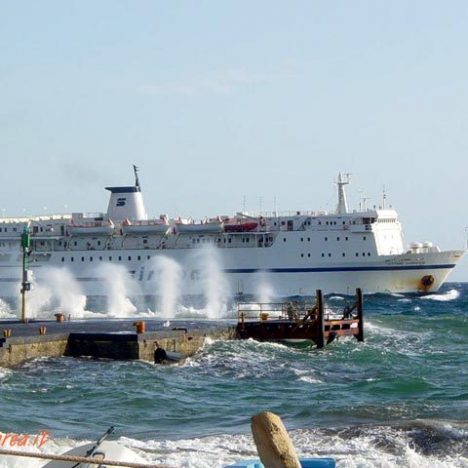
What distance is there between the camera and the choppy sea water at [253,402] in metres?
18.4

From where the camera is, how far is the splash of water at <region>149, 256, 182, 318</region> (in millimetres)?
77562

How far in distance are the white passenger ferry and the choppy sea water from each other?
125ft

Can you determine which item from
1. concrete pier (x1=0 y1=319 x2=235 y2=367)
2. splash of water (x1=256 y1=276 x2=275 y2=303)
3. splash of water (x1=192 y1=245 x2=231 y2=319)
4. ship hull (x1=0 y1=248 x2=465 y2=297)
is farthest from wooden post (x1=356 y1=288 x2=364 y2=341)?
ship hull (x1=0 y1=248 x2=465 y2=297)

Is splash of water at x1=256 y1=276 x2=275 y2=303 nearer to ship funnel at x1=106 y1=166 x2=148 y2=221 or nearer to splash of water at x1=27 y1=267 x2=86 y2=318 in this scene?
splash of water at x1=27 y1=267 x2=86 y2=318

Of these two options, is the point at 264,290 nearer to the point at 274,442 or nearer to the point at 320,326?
the point at 320,326

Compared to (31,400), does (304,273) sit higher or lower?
higher

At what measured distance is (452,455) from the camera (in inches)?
710

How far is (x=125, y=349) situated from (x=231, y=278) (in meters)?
46.6

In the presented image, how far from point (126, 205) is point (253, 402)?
213 ft

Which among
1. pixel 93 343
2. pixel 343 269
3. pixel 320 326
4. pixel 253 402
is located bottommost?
pixel 253 402

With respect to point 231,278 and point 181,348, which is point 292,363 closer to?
point 181,348

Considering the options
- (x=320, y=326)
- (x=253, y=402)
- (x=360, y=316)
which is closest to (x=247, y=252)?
(x=360, y=316)

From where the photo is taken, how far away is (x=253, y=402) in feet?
79.6

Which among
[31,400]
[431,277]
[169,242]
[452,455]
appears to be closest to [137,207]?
[169,242]
